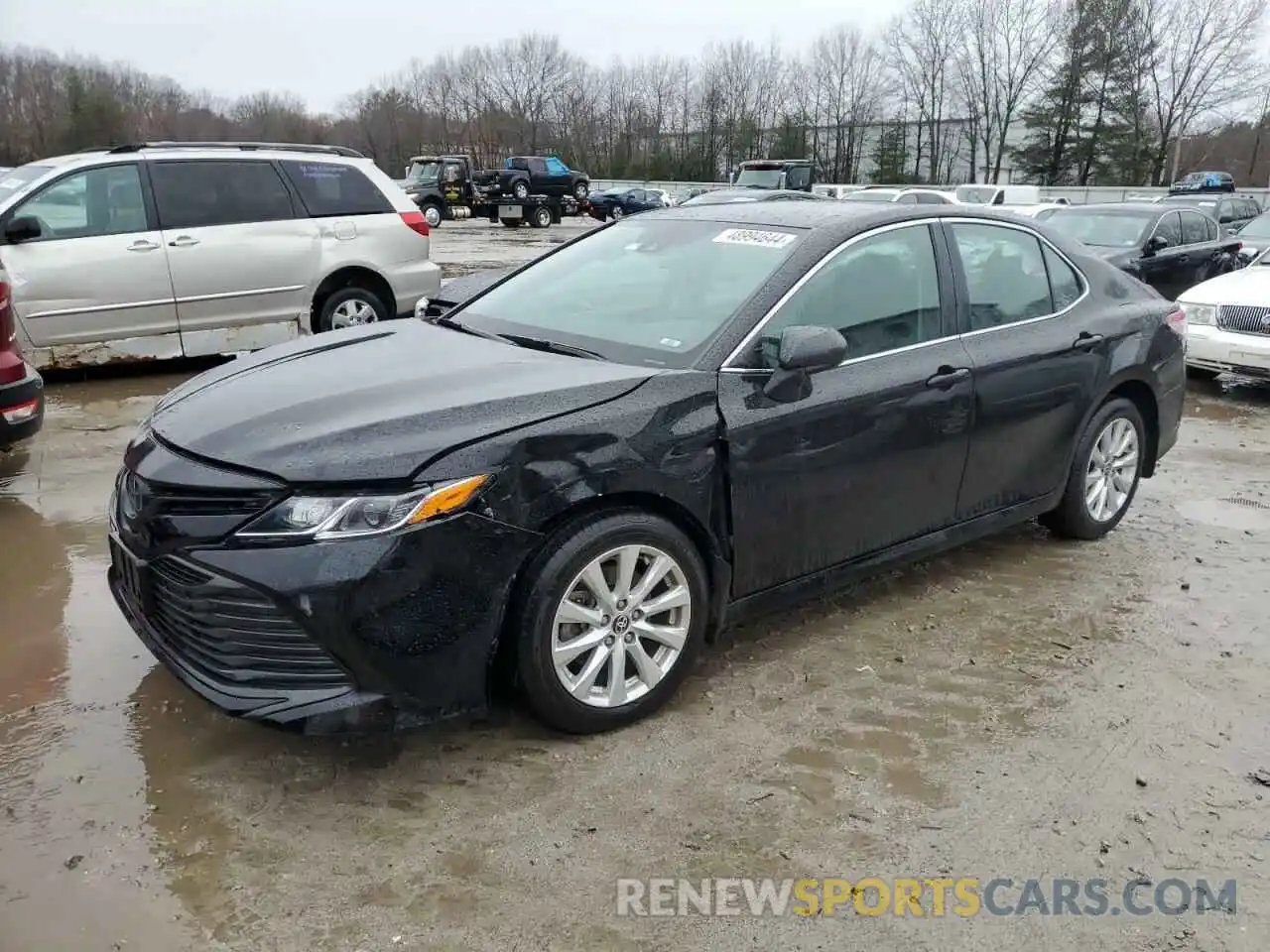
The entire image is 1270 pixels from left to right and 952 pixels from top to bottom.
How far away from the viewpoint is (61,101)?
7206 centimetres

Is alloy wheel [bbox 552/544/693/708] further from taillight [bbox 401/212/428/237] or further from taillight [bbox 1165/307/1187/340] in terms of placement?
taillight [bbox 401/212/428/237]

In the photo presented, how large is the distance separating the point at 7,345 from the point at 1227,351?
885 cm

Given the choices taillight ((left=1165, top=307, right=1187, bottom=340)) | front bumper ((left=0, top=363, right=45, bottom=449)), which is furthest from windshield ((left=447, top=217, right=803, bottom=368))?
front bumper ((left=0, top=363, right=45, bottom=449))

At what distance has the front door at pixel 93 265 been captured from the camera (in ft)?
23.6

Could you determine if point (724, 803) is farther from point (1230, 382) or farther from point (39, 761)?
point (1230, 382)

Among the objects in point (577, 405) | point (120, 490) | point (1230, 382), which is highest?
point (577, 405)

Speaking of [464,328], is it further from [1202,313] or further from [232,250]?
[1202,313]

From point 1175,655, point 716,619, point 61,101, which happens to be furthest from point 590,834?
point 61,101

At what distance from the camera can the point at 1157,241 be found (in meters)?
11.0

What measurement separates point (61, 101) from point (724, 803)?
85929 mm

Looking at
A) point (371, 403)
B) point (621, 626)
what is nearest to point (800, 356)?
point (621, 626)

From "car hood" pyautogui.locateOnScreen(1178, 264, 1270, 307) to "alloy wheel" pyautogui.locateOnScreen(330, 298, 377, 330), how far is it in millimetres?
6986

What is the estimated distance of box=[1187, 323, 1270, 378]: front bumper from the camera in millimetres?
8117

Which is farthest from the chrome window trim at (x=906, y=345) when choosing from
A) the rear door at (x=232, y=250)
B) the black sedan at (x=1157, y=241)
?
the black sedan at (x=1157, y=241)
